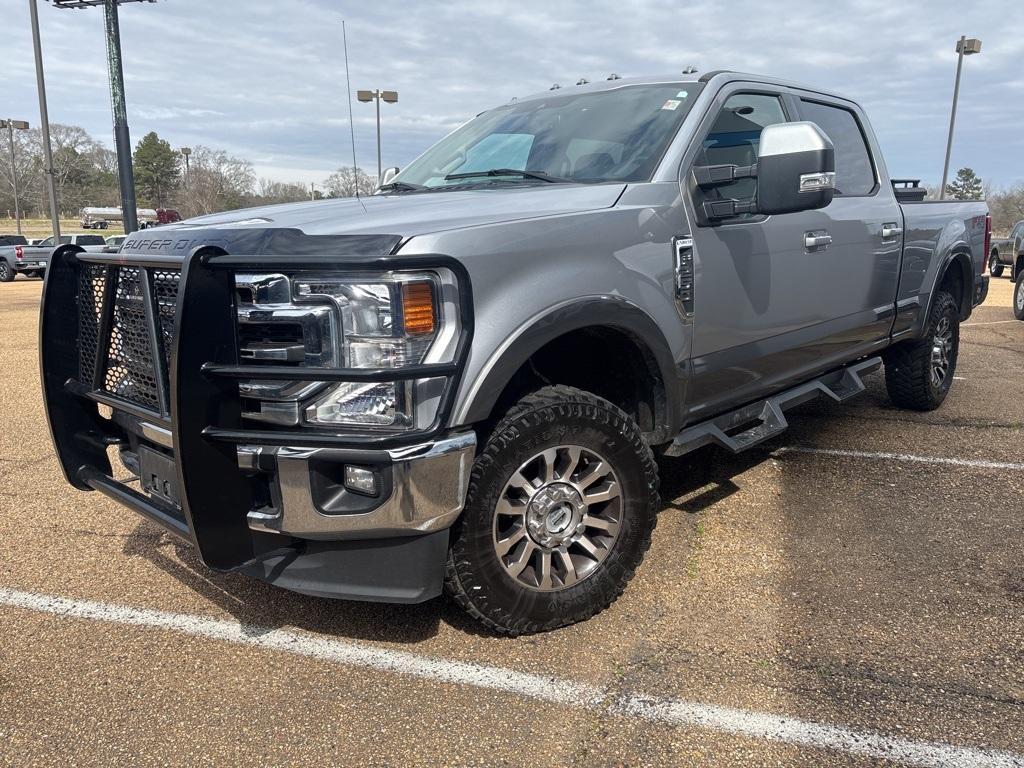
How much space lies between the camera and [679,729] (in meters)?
2.28

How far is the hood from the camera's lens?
2457 mm

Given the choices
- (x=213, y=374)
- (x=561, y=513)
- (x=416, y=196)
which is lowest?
(x=561, y=513)

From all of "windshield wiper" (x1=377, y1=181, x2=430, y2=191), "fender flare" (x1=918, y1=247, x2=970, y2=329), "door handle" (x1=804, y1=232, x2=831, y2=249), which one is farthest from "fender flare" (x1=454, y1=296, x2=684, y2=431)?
"fender flare" (x1=918, y1=247, x2=970, y2=329)

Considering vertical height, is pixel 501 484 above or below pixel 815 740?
above

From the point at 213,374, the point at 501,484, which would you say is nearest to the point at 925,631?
the point at 501,484

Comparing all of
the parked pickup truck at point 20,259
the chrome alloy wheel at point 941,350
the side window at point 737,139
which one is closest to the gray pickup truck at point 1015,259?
the chrome alloy wheel at point 941,350

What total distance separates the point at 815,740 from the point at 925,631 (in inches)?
33.0

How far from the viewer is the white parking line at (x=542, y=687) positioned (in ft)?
7.09

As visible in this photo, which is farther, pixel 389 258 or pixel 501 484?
Answer: pixel 501 484

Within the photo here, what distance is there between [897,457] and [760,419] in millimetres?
1451

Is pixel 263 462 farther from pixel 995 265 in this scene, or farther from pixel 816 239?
pixel 995 265

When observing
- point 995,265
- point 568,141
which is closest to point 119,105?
point 568,141

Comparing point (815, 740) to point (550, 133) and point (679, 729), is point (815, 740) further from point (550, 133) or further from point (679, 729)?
point (550, 133)

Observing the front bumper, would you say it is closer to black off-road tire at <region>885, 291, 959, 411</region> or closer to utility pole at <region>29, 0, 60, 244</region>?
black off-road tire at <region>885, 291, 959, 411</region>
